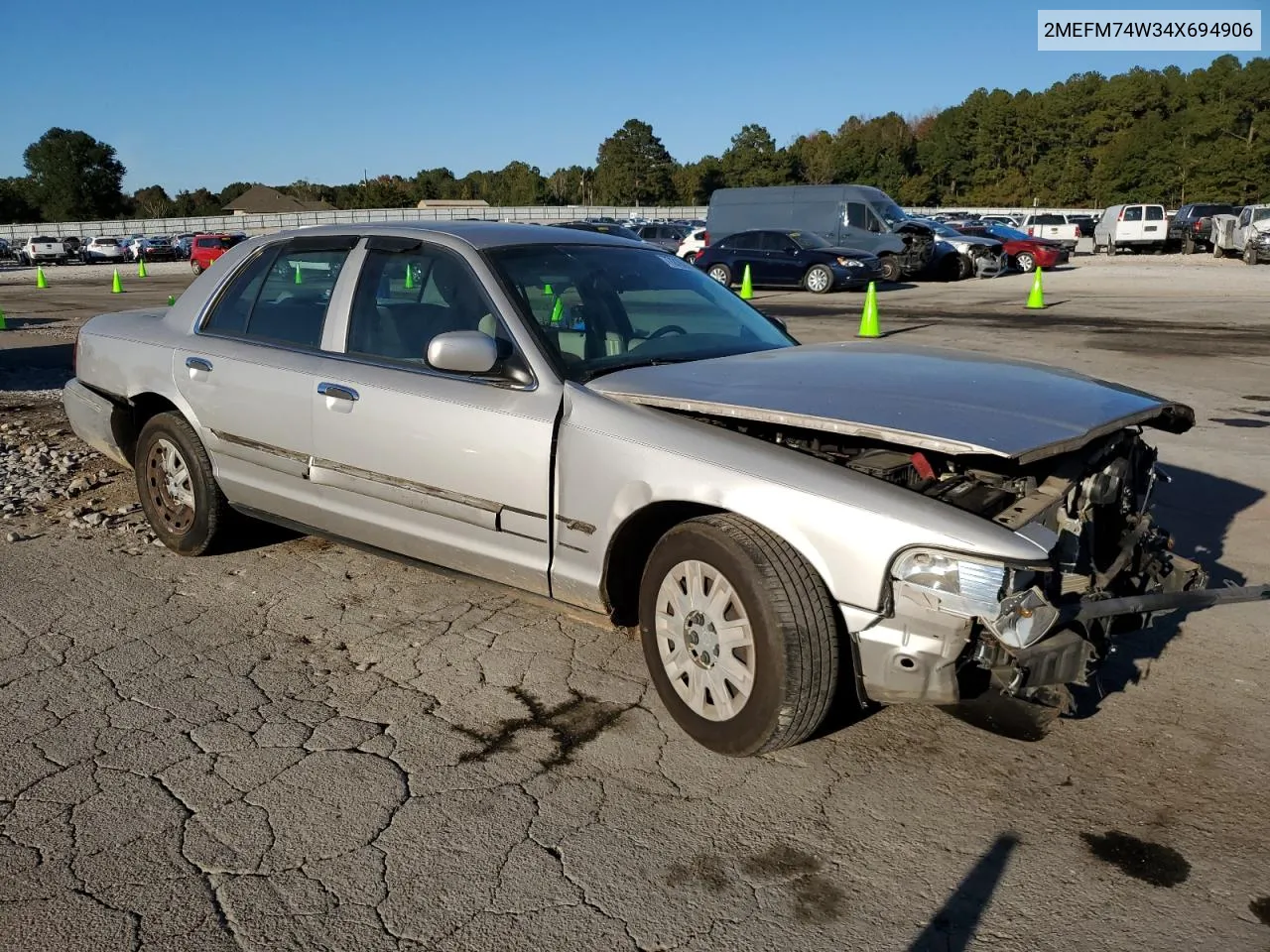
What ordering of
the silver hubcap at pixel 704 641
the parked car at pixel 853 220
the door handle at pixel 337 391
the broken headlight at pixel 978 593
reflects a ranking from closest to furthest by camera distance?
the broken headlight at pixel 978 593 < the silver hubcap at pixel 704 641 < the door handle at pixel 337 391 < the parked car at pixel 853 220

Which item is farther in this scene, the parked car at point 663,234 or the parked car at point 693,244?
the parked car at point 663,234

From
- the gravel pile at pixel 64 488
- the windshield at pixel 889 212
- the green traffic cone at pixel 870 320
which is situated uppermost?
the windshield at pixel 889 212

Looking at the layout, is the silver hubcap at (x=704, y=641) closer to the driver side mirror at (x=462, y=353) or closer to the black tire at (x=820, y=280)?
the driver side mirror at (x=462, y=353)

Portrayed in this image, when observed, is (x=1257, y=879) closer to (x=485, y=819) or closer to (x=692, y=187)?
(x=485, y=819)

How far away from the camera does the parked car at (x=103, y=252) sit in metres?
54.3

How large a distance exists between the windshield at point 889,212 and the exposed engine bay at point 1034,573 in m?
25.0

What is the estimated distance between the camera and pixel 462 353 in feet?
12.2

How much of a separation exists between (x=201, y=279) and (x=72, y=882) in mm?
3439

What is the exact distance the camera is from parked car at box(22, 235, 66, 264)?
53.1m

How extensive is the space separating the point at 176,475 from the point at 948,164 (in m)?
92.4

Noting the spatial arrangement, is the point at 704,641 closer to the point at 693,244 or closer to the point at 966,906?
the point at 966,906

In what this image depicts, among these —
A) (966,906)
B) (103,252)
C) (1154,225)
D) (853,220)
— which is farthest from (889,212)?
(103,252)

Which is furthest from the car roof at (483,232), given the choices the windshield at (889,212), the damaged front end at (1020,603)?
the windshield at (889,212)

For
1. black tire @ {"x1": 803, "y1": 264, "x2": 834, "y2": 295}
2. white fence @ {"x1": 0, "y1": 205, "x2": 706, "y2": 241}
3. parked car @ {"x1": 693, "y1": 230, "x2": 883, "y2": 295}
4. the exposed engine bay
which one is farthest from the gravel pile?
white fence @ {"x1": 0, "y1": 205, "x2": 706, "y2": 241}
